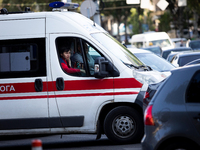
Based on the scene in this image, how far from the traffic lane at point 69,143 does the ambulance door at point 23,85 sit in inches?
26.8

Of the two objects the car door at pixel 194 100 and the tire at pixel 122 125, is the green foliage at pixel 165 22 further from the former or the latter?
the car door at pixel 194 100

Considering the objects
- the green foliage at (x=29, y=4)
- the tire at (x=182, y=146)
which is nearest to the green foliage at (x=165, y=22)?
the green foliage at (x=29, y=4)

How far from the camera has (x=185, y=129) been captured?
5.04 m

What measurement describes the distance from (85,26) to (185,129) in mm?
3676

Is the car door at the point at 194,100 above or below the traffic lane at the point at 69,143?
above

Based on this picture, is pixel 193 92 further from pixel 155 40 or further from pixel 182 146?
pixel 155 40

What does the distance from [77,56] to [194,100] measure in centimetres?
335

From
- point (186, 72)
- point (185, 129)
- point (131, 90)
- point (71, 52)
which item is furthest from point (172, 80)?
point (71, 52)

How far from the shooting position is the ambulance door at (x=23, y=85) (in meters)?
7.96

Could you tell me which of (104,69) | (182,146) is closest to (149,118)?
(182,146)

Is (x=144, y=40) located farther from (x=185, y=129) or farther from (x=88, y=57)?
(x=185, y=129)

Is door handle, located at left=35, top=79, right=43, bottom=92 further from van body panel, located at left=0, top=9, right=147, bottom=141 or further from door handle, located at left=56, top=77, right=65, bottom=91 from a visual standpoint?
door handle, located at left=56, top=77, right=65, bottom=91

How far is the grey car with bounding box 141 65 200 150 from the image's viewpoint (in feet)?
16.5

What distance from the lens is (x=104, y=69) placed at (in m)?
7.75
